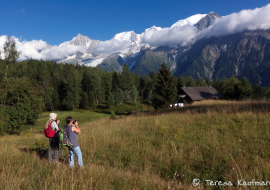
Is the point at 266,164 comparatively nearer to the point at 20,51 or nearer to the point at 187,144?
the point at 187,144

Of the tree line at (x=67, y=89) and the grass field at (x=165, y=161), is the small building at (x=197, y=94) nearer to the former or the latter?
the tree line at (x=67, y=89)

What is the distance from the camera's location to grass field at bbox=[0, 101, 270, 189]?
3.47m

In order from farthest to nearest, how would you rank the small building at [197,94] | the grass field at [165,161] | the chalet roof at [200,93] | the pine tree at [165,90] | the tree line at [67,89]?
the chalet roof at [200,93] → the small building at [197,94] → the pine tree at [165,90] → the tree line at [67,89] → the grass field at [165,161]

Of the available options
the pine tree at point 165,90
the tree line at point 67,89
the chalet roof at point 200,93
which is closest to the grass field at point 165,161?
the tree line at point 67,89

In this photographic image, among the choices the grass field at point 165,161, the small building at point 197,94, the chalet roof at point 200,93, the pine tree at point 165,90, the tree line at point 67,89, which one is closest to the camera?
the grass field at point 165,161

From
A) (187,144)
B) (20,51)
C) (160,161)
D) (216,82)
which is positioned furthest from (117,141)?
(216,82)

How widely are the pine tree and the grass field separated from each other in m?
28.5

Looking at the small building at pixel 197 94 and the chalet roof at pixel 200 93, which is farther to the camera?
the chalet roof at pixel 200 93

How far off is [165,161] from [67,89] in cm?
7105

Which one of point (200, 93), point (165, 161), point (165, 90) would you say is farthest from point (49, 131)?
point (200, 93)

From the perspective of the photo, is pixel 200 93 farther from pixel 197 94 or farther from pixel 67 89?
pixel 67 89

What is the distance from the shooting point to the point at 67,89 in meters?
68.3

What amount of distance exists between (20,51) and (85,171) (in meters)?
38.7

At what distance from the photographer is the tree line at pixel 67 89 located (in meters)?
19.2
